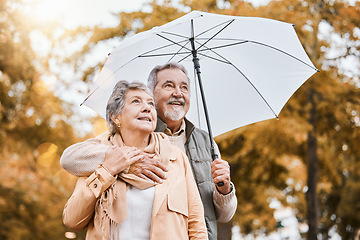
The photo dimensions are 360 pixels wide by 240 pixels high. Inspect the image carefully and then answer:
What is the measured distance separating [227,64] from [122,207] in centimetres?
206

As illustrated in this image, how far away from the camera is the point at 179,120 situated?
340 centimetres

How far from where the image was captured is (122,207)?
7.89ft

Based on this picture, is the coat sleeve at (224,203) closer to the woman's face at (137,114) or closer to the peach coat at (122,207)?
A: the peach coat at (122,207)

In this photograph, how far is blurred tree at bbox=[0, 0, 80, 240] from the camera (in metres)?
9.02

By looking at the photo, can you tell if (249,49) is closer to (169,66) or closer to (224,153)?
(169,66)

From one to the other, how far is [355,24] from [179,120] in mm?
6629

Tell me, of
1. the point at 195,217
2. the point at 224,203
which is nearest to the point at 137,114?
the point at 195,217

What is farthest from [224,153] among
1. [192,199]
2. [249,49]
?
[192,199]

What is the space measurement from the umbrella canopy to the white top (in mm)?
1248

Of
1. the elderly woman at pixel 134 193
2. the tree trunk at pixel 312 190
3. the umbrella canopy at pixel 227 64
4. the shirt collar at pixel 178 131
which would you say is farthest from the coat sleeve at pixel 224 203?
the tree trunk at pixel 312 190

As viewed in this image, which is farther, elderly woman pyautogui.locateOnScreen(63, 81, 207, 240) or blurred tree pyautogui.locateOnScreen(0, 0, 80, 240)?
blurred tree pyautogui.locateOnScreen(0, 0, 80, 240)

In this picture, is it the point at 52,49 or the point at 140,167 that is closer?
the point at 140,167

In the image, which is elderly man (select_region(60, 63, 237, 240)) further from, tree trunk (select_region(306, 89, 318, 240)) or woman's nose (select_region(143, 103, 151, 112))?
tree trunk (select_region(306, 89, 318, 240))

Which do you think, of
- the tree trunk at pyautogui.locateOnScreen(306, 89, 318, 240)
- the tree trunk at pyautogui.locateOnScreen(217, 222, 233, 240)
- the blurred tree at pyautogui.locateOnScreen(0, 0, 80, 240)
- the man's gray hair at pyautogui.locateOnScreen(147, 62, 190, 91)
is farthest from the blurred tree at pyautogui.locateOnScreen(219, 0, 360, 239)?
the man's gray hair at pyautogui.locateOnScreen(147, 62, 190, 91)
